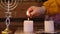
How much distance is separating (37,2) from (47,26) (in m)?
0.70

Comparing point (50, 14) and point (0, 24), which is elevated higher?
point (50, 14)

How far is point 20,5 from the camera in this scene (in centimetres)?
156

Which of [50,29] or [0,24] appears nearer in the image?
[50,29]

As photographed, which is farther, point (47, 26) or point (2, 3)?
point (2, 3)

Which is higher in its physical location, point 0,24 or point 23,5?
point 23,5

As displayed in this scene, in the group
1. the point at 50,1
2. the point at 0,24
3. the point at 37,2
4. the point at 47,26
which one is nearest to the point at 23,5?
the point at 37,2

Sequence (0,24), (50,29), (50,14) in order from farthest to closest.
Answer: (0,24) < (50,14) < (50,29)

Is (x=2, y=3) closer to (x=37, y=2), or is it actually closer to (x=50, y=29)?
(x=37, y=2)

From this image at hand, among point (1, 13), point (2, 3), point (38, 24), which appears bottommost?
point (38, 24)

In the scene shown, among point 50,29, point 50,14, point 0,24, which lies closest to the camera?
point 50,29

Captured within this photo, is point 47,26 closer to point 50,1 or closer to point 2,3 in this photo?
point 50,1

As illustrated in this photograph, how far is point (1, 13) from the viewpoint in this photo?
61.2 inches

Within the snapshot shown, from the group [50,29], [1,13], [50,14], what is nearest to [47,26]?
[50,29]

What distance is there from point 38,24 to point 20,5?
0.27m
